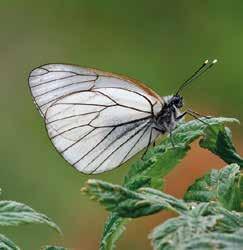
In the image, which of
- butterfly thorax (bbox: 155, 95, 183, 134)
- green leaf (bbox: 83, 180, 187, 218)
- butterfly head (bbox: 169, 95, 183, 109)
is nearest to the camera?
green leaf (bbox: 83, 180, 187, 218)

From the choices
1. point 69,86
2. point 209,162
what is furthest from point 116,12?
point 69,86

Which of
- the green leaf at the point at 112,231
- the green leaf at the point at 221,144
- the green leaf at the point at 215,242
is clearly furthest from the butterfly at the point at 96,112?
the green leaf at the point at 215,242

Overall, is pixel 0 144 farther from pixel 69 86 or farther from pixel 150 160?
pixel 150 160

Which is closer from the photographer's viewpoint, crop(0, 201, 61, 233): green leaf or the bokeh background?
crop(0, 201, 61, 233): green leaf

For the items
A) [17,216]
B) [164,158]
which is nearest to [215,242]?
[17,216]

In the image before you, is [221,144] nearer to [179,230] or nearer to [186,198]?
[186,198]

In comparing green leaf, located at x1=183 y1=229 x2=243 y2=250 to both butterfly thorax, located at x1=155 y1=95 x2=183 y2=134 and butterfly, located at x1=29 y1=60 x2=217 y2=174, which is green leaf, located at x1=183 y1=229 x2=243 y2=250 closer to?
butterfly thorax, located at x1=155 y1=95 x2=183 y2=134

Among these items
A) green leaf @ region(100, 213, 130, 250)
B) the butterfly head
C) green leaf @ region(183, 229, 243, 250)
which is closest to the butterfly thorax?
the butterfly head
